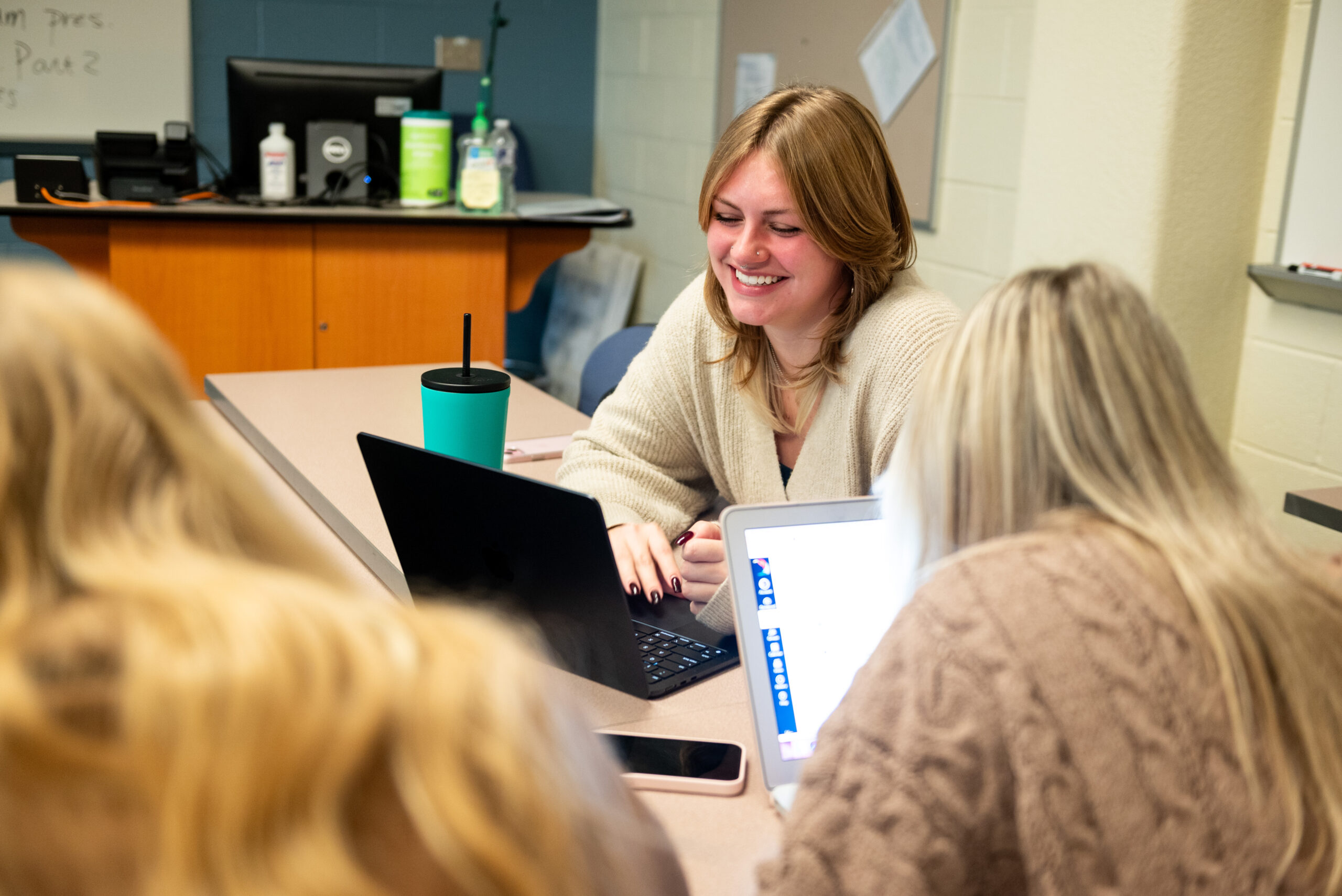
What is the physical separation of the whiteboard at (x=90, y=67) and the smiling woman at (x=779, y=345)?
3.02 metres

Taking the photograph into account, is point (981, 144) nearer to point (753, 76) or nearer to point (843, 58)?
point (843, 58)

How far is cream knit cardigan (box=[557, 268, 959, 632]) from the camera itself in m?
1.53

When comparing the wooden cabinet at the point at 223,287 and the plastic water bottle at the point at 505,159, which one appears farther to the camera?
the plastic water bottle at the point at 505,159

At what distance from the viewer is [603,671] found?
1.17 m

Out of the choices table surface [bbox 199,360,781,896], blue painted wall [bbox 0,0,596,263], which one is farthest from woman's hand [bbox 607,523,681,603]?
blue painted wall [bbox 0,0,596,263]

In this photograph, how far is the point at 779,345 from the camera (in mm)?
1669

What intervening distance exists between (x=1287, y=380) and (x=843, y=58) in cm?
150

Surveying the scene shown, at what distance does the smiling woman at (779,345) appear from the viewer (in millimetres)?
1533

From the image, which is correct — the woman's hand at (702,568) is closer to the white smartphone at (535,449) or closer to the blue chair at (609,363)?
the white smartphone at (535,449)

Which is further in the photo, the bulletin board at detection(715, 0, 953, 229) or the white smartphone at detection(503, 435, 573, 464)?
the bulletin board at detection(715, 0, 953, 229)

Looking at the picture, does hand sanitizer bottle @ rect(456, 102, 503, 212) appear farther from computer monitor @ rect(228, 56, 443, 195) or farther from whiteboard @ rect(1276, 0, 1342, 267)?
whiteboard @ rect(1276, 0, 1342, 267)

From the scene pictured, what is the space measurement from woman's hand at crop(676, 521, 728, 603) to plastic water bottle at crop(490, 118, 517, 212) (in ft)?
7.71

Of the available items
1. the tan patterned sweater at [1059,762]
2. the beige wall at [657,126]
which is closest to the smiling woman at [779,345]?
the tan patterned sweater at [1059,762]

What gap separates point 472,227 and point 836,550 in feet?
8.47
